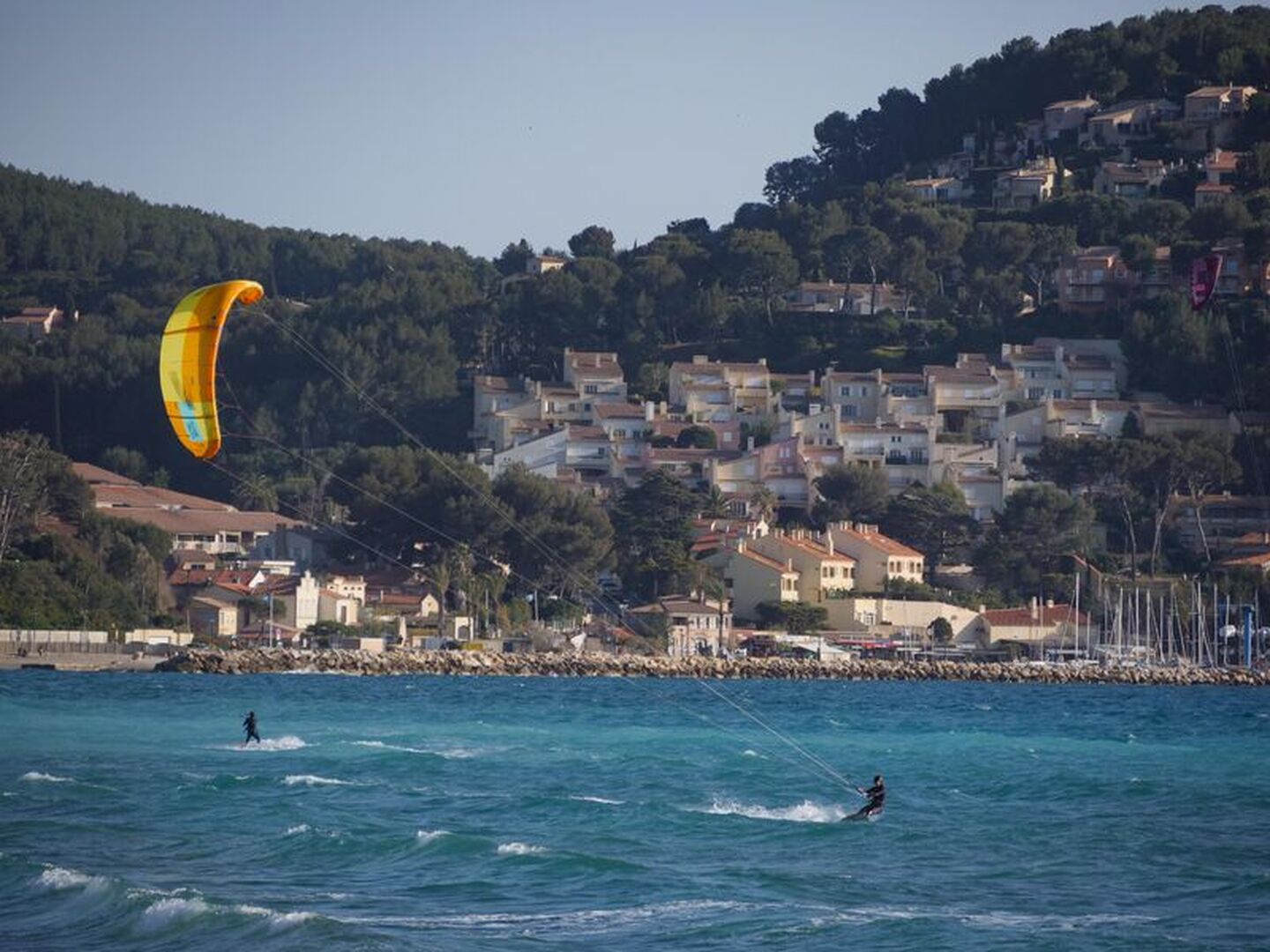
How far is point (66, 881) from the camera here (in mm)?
21828

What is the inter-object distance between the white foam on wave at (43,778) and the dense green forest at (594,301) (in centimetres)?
4791

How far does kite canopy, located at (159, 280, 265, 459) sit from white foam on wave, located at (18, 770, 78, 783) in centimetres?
621

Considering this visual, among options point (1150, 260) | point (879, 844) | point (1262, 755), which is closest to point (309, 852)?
point (879, 844)

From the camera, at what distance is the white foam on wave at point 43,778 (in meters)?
29.8

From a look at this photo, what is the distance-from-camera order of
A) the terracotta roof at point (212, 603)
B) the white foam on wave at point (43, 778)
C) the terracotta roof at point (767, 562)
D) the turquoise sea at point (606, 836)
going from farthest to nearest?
the terracotta roof at point (767, 562)
the terracotta roof at point (212, 603)
the white foam on wave at point (43, 778)
the turquoise sea at point (606, 836)

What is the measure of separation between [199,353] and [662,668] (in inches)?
1772

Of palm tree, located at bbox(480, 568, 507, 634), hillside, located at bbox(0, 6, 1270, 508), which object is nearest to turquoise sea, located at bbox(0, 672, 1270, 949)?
palm tree, located at bbox(480, 568, 507, 634)

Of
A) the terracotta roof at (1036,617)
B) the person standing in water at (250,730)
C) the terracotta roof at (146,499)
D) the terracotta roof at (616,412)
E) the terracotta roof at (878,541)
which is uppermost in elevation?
the terracotta roof at (616,412)

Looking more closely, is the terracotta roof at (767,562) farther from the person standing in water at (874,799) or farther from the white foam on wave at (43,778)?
the person standing in water at (874,799)

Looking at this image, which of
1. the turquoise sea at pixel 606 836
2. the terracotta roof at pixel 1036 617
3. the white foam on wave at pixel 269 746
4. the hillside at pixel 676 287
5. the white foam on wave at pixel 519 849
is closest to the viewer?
the turquoise sea at pixel 606 836

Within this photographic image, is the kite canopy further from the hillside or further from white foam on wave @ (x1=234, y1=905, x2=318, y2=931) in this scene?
the hillside

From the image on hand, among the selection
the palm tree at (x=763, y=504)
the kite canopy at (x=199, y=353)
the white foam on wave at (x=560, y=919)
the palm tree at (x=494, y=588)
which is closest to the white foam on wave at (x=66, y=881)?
the white foam on wave at (x=560, y=919)

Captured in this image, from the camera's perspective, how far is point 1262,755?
39625 mm

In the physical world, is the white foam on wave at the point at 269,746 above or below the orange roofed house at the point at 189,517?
below
